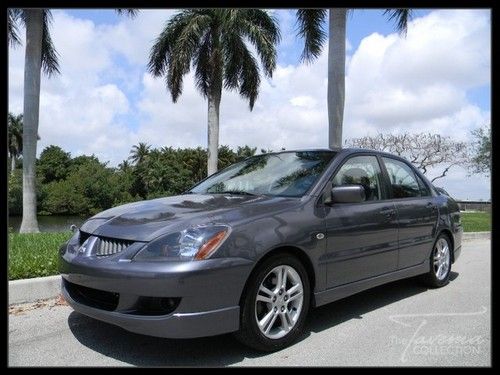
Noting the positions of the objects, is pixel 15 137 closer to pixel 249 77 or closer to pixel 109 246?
pixel 249 77

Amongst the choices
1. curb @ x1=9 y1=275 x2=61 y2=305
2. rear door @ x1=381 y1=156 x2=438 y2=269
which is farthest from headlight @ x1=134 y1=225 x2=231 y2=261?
rear door @ x1=381 y1=156 x2=438 y2=269

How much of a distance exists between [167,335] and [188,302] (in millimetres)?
282

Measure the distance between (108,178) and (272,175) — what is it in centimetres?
7135

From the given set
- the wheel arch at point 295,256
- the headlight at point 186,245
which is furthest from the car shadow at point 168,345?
the headlight at point 186,245

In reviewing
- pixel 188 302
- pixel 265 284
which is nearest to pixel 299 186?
pixel 265 284

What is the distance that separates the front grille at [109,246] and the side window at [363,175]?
206 centimetres

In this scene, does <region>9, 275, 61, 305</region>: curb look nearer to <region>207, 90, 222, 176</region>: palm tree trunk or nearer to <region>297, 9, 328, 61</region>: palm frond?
<region>297, 9, 328, 61</region>: palm frond

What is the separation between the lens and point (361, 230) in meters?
4.63

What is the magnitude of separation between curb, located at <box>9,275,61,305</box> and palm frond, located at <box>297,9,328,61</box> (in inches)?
413

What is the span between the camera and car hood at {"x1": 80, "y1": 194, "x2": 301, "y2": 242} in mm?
3668

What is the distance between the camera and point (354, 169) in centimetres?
503

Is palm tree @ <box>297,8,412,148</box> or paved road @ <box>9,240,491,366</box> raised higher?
palm tree @ <box>297,8,412,148</box>

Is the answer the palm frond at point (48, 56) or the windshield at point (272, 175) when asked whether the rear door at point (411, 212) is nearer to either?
the windshield at point (272, 175)

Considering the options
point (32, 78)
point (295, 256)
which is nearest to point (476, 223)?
point (295, 256)
